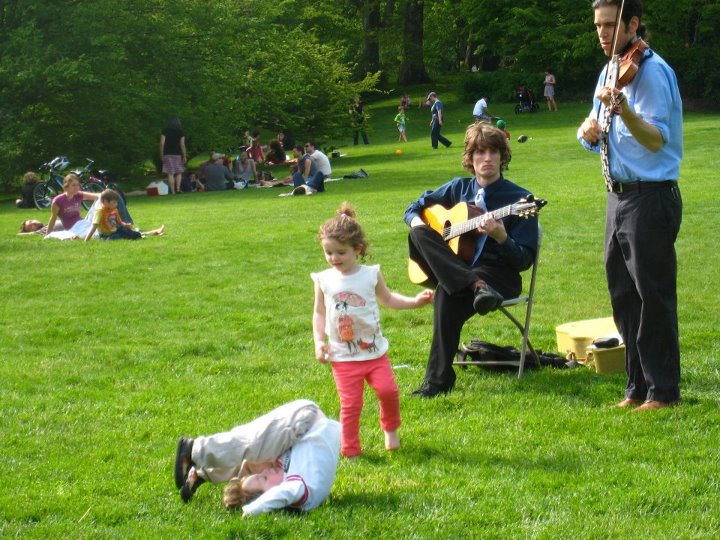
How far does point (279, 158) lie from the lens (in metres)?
34.3

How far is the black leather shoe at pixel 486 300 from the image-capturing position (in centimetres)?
664

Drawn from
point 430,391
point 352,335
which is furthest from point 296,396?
point 352,335

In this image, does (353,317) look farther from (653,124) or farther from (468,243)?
(653,124)

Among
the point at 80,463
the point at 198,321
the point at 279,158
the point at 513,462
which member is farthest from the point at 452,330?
the point at 279,158

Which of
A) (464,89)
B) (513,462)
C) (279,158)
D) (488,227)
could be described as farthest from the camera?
(464,89)

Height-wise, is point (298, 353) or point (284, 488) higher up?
point (284, 488)

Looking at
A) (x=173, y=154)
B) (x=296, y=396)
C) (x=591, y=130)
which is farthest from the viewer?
(x=173, y=154)

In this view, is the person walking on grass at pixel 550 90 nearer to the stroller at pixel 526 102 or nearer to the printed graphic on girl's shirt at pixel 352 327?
the stroller at pixel 526 102

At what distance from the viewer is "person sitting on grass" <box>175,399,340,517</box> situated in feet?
16.0

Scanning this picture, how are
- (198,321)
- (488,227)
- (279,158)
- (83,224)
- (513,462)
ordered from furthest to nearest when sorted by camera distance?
1. (279,158)
2. (83,224)
3. (198,321)
4. (488,227)
5. (513,462)

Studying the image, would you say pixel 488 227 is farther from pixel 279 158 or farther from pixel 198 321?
pixel 279 158

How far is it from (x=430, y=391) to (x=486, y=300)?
29.4 inches

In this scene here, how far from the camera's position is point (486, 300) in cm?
664

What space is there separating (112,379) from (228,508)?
3.24 m
